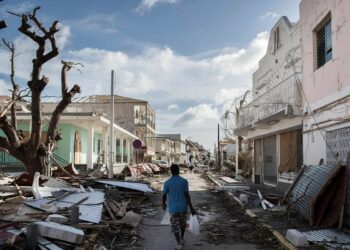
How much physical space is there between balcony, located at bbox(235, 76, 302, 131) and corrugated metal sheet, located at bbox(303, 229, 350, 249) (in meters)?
7.58

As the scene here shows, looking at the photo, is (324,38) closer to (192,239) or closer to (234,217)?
(234,217)

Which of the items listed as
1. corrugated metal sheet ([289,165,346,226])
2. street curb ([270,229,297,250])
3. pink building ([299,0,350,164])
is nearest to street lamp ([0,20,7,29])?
street curb ([270,229,297,250])

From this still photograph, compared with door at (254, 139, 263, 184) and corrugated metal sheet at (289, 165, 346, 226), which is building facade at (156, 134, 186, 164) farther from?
corrugated metal sheet at (289, 165, 346, 226)

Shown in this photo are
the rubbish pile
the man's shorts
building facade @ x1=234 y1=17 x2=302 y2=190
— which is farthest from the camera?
building facade @ x1=234 y1=17 x2=302 y2=190

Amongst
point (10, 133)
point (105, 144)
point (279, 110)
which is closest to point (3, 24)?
point (10, 133)

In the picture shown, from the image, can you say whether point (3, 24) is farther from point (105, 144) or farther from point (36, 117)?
point (105, 144)

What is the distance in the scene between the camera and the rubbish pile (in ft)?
24.8

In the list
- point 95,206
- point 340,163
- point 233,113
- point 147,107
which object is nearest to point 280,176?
point 340,163

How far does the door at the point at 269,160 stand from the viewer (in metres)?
25.1

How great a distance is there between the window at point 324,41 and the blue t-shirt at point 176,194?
23.0ft

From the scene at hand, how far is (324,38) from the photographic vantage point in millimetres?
14141

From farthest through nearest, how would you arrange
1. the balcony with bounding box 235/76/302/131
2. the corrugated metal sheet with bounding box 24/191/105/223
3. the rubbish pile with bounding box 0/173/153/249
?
the balcony with bounding box 235/76/302/131, the corrugated metal sheet with bounding box 24/191/105/223, the rubbish pile with bounding box 0/173/153/249

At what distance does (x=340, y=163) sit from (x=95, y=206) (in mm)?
6209

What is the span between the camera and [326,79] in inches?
526
